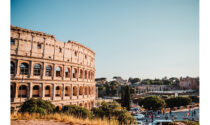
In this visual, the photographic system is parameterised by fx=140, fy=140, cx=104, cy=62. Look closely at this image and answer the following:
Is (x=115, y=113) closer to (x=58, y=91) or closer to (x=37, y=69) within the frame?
(x=37, y=69)

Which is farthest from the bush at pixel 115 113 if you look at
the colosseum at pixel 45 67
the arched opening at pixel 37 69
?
the arched opening at pixel 37 69

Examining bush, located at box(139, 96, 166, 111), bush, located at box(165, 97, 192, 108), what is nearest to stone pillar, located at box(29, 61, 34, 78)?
bush, located at box(139, 96, 166, 111)

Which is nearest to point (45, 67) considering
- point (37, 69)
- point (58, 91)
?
point (37, 69)

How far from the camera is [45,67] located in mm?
16766

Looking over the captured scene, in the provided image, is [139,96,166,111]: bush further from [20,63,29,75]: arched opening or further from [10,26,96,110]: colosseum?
[20,63,29,75]: arched opening

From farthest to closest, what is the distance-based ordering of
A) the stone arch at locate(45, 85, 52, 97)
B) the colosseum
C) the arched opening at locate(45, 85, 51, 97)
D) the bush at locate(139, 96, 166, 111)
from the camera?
the bush at locate(139, 96, 166, 111) < the arched opening at locate(45, 85, 51, 97) < the stone arch at locate(45, 85, 52, 97) < the colosseum

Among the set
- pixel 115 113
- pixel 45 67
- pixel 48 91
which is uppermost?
pixel 45 67

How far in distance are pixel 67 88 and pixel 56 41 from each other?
264 inches

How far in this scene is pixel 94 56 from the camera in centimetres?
2647

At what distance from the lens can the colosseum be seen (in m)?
14.7
